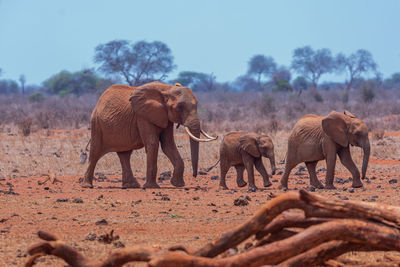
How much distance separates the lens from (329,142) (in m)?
12.7

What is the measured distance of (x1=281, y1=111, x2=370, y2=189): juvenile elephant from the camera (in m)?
12.5

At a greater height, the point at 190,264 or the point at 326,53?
the point at 326,53

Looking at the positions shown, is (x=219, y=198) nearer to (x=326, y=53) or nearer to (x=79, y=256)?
(x=79, y=256)

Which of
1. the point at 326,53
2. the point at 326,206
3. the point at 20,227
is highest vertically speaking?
the point at 326,53

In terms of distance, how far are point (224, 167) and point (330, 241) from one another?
Result: 8.99 metres

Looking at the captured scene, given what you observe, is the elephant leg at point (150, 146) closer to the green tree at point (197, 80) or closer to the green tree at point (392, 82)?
the green tree at point (197, 80)

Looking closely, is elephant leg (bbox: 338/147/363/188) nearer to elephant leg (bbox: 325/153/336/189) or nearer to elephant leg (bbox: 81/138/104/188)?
elephant leg (bbox: 325/153/336/189)

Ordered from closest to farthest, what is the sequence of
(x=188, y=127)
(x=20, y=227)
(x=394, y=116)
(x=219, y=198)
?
(x=20, y=227) < (x=219, y=198) < (x=188, y=127) < (x=394, y=116)

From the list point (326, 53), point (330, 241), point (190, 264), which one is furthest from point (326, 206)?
point (326, 53)

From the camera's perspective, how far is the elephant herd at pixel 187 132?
41.1 feet

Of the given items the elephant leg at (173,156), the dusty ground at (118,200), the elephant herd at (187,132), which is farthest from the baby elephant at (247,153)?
the elephant leg at (173,156)

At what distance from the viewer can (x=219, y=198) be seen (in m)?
10.9

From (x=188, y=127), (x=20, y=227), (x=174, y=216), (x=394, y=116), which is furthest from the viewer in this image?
(x=394, y=116)

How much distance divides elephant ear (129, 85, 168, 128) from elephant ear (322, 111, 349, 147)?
321cm
